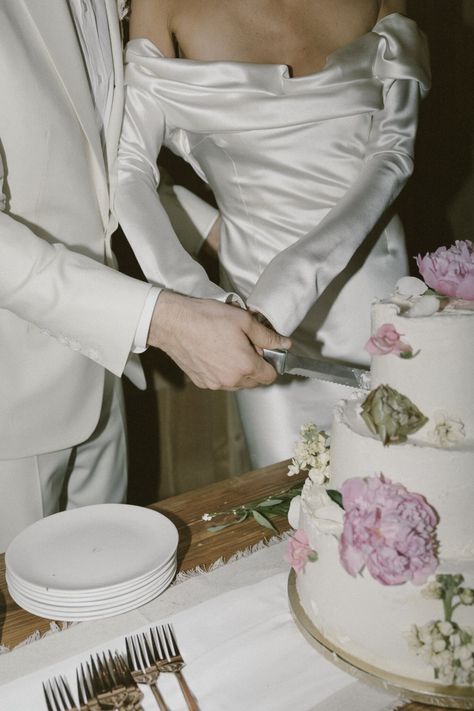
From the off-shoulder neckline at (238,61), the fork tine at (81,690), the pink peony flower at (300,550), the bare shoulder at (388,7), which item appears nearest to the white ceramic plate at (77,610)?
the fork tine at (81,690)

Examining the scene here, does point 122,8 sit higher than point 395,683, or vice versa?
point 122,8

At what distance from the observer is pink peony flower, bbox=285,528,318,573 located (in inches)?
42.7

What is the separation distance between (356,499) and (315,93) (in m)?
1.24

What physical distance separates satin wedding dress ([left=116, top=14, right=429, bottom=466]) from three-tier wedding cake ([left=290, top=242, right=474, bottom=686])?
672 mm

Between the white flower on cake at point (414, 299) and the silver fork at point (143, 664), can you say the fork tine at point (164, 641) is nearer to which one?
the silver fork at point (143, 664)

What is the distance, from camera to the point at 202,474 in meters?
3.45

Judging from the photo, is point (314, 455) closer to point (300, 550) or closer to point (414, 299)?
point (300, 550)

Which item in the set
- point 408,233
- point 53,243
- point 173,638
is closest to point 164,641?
point 173,638

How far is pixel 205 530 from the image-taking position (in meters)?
1.40

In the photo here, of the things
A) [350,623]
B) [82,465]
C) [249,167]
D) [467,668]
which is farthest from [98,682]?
[249,167]

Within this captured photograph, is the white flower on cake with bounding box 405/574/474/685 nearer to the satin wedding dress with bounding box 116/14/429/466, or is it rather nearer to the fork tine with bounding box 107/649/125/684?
the fork tine with bounding box 107/649/125/684

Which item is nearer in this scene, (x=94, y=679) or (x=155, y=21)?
(x=94, y=679)

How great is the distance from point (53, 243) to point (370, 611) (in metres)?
1.06

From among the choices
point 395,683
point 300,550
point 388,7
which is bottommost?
point 395,683
